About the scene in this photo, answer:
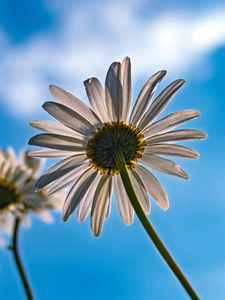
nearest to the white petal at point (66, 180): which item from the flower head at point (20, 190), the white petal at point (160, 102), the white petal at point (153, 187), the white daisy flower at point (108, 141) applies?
the white daisy flower at point (108, 141)

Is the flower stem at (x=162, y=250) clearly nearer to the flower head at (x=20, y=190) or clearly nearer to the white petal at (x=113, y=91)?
the white petal at (x=113, y=91)

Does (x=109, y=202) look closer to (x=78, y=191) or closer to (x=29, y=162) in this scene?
(x=78, y=191)

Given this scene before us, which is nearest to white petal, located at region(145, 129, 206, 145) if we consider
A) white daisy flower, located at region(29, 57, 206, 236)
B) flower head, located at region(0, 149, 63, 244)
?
white daisy flower, located at region(29, 57, 206, 236)

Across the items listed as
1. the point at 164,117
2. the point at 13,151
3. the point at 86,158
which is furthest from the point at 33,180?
the point at 164,117

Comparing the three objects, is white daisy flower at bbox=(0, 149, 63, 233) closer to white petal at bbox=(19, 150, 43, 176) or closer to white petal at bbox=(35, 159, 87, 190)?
white petal at bbox=(19, 150, 43, 176)

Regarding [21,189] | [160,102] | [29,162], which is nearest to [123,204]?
[160,102]

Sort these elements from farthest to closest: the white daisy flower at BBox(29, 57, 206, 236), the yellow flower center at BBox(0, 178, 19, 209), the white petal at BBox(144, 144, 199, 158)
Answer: the yellow flower center at BBox(0, 178, 19, 209), the white petal at BBox(144, 144, 199, 158), the white daisy flower at BBox(29, 57, 206, 236)

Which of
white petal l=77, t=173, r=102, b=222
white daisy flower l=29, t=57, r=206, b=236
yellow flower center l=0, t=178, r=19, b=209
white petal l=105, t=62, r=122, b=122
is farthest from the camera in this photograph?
yellow flower center l=0, t=178, r=19, b=209
